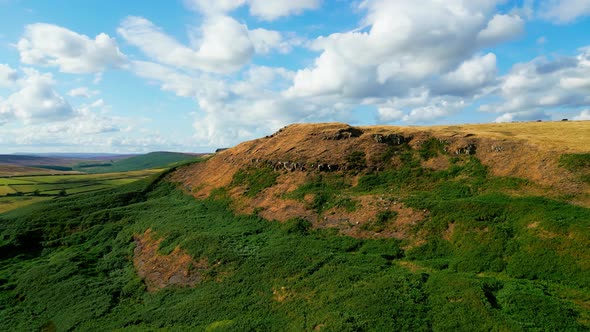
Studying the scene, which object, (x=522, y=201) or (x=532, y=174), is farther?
(x=532, y=174)

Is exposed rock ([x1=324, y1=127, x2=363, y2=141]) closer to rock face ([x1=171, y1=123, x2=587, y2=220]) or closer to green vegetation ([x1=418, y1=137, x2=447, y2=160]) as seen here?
rock face ([x1=171, y1=123, x2=587, y2=220])

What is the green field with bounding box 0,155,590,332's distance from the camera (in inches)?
911

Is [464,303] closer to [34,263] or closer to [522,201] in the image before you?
[522,201]

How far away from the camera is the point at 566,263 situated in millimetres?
25609

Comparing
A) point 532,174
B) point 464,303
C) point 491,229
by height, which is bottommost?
point 464,303

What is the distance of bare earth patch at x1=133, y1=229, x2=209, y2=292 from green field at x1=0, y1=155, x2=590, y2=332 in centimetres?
71

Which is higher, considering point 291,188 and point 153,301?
point 291,188

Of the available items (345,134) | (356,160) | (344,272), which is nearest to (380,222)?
(344,272)

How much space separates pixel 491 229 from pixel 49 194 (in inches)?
5203

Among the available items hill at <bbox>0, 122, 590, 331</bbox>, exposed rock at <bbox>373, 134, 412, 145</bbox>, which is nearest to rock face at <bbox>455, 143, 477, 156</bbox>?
hill at <bbox>0, 122, 590, 331</bbox>

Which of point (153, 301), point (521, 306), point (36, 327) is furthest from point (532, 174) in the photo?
point (36, 327)

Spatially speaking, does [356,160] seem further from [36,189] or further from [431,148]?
[36,189]

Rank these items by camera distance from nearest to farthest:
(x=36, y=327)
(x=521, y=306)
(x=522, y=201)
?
1. (x=521, y=306)
2. (x=36, y=327)
3. (x=522, y=201)

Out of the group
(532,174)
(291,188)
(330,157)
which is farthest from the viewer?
(330,157)
